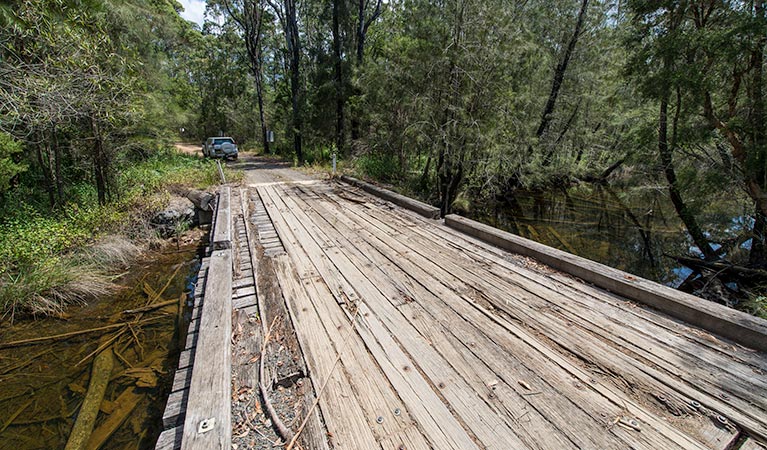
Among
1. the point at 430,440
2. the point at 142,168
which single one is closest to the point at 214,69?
the point at 142,168

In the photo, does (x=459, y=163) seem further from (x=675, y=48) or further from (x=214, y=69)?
(x=214, y=69)

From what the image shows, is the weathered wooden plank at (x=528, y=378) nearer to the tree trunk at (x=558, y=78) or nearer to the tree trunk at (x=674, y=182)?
the tree trunk at (x=674, y=182)

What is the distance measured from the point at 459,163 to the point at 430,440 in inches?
307

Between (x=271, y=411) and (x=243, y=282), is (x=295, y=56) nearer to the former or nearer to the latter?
(x=243, y=282)

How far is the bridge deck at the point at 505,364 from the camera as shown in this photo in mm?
1582

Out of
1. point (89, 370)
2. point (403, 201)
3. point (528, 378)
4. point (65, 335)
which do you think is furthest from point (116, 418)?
point (403, 201)

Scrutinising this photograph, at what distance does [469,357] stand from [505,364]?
228 millimetres

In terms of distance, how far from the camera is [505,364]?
6.68 feet

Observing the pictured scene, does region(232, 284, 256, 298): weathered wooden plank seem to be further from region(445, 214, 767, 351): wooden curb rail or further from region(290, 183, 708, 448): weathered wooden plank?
region(445, 214, 767, 351): wooden curb rail

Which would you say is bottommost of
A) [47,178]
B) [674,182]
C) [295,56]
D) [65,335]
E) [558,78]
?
[65,335]

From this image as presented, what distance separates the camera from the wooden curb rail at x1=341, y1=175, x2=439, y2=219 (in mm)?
5242

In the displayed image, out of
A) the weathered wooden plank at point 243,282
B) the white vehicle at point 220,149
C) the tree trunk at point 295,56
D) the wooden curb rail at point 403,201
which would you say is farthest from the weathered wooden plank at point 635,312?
the white vehicle at point 220,149

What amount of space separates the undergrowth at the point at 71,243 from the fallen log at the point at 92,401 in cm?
164

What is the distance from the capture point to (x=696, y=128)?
246 inches
